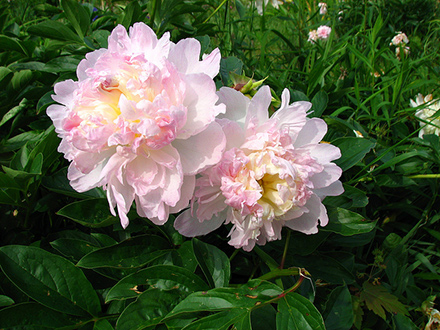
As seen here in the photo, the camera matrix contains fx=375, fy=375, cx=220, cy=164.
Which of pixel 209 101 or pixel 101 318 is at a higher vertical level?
pixel 209 101

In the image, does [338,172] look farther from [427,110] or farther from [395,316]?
[427,110]

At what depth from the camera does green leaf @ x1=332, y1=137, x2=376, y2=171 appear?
887 millimetres

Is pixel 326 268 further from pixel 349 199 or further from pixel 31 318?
pixel 31 318

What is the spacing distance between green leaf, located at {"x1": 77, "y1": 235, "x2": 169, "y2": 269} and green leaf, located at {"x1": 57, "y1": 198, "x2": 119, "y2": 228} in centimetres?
5

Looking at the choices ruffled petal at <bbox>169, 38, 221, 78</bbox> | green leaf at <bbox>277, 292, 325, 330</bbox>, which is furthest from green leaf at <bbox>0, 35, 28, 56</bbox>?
green leaf at <bbox>277, 292, 325, 330</bbox>

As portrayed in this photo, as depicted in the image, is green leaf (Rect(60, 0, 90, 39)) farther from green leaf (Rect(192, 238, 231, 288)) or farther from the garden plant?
green leaf (Rect(192, 238, 231, 288))

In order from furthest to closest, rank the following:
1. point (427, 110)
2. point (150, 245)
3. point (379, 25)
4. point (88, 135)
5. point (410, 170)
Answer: point (379, 25)
point (427, 110)
point (410, 170)
point (150, 245)
point (88, 135)

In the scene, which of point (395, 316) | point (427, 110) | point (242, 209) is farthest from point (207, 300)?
point (427, 110)

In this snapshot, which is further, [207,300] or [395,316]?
[395,316]

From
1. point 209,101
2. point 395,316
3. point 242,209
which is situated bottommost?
point 395,316

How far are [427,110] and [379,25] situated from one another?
1.38 ft

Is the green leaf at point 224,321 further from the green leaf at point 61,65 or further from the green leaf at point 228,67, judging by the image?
the green leaf at point 61,65

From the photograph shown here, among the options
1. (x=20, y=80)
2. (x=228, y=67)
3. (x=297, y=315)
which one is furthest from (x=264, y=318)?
(x=20, y=80)

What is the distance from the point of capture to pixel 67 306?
0.70 meters
